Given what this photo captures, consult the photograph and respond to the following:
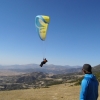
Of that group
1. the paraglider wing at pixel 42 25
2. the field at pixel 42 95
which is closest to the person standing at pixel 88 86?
the field at pixel 42 95

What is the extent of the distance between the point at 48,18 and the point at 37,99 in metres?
10.7

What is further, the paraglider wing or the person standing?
the paraglider wing

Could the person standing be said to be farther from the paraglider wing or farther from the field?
the paraglider wing

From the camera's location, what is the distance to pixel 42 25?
25.4 meters

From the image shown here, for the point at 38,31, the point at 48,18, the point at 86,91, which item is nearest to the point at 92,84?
the point at 86,91

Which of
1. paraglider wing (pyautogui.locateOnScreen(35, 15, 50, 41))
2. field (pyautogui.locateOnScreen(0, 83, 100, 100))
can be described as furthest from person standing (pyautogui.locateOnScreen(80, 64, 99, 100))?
paraglider wing (pyautogui.locateOnScreen(35, 15, 50, 41))

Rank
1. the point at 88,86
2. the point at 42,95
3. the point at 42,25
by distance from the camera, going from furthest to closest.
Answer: the point at 42,95 → the point at 42,25 → the point at 88,86

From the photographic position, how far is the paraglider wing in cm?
2469

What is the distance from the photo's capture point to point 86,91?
7031 mm

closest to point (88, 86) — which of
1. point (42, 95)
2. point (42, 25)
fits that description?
point (42, 25)

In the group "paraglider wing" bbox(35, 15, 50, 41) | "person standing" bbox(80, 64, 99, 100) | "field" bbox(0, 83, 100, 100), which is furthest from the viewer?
"paraglider wing" bbox(35, 15, 50, 41)

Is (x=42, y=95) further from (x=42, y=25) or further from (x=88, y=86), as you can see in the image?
(x=88, y=86)

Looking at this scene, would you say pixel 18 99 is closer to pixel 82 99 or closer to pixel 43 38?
pixel 43 38

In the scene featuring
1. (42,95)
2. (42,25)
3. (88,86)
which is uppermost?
(42,25)
